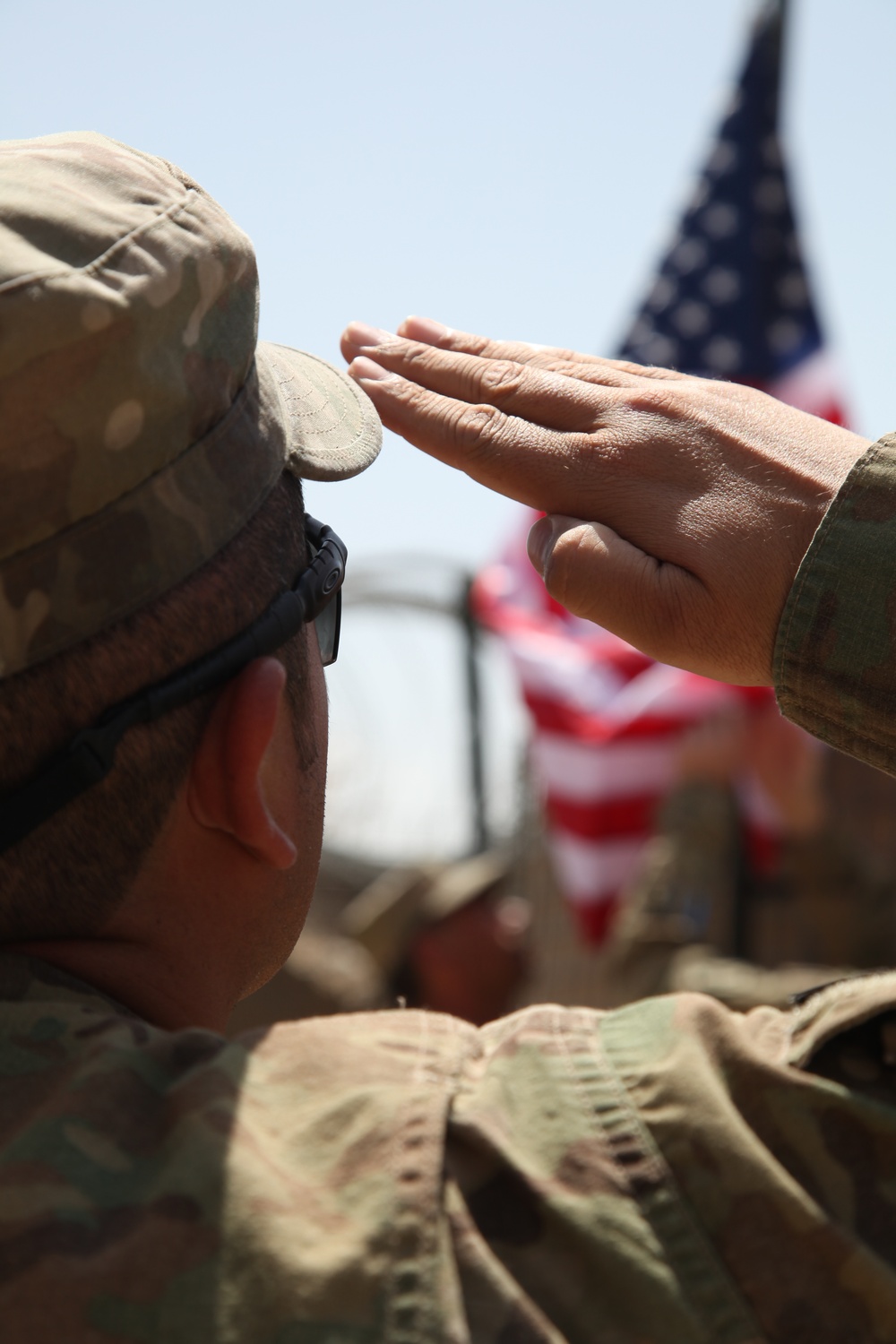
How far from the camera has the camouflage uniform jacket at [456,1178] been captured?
106 cm

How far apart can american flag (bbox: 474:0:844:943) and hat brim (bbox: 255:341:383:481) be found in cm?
536

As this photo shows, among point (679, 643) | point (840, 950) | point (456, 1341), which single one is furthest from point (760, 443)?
point (840, 950)

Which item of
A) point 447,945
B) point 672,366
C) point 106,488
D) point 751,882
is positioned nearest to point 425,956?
point 447,945

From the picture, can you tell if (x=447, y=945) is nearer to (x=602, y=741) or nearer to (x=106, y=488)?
(x=602, y=741)

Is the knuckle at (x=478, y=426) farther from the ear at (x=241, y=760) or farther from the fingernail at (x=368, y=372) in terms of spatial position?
the ear at (x=241, y=760)

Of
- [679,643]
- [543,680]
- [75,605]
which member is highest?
[75,605]

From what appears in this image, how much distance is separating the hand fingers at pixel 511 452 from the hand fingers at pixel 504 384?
2 centimetres

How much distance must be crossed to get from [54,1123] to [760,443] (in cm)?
116

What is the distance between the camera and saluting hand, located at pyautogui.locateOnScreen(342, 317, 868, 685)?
168cm

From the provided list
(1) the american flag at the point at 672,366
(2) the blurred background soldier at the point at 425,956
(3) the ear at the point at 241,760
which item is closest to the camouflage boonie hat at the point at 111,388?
(3) the ear at the point at 241,760

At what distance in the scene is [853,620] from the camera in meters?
1.55

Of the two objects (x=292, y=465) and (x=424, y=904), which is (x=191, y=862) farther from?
(x=424, y=904)

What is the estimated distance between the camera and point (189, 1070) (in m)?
1.24

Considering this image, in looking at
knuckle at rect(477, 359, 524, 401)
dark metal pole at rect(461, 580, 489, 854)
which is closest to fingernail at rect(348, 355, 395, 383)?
knuckle at rect(477, 359, 524, 401)
